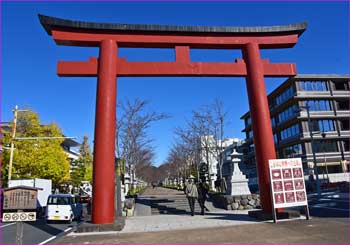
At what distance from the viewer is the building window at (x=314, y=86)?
147ft

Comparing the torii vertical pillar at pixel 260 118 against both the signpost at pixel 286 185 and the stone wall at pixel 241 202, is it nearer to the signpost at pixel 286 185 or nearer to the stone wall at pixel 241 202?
the signpost at pixel 286 185

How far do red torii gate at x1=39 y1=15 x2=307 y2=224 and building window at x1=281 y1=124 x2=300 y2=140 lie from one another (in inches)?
1437

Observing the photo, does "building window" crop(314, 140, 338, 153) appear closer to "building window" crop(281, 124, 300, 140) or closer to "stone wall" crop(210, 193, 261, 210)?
"building window" crop(281, 124, 300, 140)

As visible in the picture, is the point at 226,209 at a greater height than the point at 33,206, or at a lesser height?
lesser

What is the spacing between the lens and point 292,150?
152ft

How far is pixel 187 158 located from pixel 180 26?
30148mm

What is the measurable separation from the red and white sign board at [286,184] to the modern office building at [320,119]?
117ft

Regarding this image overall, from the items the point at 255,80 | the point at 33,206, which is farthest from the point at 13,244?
the point at 255,80

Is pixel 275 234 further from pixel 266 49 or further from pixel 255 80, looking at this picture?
pixel 266 49

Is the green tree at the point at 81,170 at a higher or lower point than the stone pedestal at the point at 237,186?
higher

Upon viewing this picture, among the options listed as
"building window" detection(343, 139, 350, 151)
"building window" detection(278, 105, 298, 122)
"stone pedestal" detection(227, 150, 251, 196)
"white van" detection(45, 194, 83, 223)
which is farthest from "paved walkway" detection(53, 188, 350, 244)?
"building window" detection(343, 139, 350, 151)

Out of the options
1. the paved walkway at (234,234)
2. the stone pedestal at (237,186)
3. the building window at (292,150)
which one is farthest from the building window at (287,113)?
the paved walkway at (234,234)

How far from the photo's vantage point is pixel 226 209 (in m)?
14.7

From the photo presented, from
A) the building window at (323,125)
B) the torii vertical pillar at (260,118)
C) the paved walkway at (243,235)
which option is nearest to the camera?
the paved walkway at (243,235)
